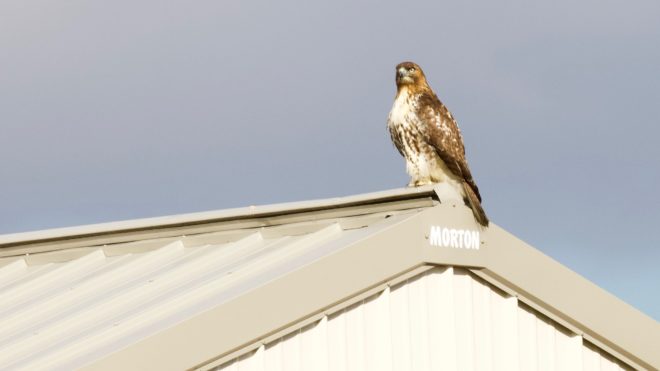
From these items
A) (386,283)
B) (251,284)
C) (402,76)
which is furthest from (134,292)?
(402,76)

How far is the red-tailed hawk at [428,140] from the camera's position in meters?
12.5

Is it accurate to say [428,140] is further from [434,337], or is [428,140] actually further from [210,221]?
[434,337]

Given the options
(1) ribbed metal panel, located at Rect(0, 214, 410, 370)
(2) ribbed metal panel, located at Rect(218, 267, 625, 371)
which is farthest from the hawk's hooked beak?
(2) ribbed metal panel, located at Rect(218, 267, 625, 371)

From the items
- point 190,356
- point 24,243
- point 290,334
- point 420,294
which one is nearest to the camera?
point 190,356

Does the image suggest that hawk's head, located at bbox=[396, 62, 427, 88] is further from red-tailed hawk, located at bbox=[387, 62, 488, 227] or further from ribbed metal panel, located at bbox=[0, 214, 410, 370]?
ribbed metal panel, located at bbox=[0, 214, 410, 370]

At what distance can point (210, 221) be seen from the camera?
39.4ft

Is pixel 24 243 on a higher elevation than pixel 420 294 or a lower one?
higher

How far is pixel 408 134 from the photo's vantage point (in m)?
12.9

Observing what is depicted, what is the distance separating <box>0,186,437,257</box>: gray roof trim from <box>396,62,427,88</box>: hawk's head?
98.1 inches

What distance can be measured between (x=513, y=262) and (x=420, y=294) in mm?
850

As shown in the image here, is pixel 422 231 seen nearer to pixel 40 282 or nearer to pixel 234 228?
pixel 234 228

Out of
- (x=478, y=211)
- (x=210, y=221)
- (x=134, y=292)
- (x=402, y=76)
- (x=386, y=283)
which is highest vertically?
(x=402, y=76)

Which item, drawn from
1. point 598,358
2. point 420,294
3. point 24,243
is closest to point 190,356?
point 420,294

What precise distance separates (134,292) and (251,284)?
1899 millimetres
